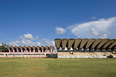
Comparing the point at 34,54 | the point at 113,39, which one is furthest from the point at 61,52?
the point at 113,39

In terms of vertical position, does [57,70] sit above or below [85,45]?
below

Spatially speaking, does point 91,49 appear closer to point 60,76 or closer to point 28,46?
point 28,46

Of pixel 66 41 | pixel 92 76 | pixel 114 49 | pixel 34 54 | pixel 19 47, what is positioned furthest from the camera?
pixel 19 47

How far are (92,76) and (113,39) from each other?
50354 mm

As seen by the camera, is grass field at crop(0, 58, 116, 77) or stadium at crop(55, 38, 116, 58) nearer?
grass field at crop(0, 58, 116, 77)

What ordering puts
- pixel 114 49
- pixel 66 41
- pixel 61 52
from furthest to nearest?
pixel 114 49 < pixel 61 52 < pixel 66 41

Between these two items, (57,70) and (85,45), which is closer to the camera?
(57,70)

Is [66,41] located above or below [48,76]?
above

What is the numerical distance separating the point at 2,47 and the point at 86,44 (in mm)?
79701

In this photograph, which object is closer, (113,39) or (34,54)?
(113,39)

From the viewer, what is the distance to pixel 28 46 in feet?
252

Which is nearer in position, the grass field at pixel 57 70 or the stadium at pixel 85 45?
the grass field at pixel 57 70

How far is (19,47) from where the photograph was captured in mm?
76375

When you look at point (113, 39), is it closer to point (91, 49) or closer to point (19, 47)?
Result: point (91, 49)
